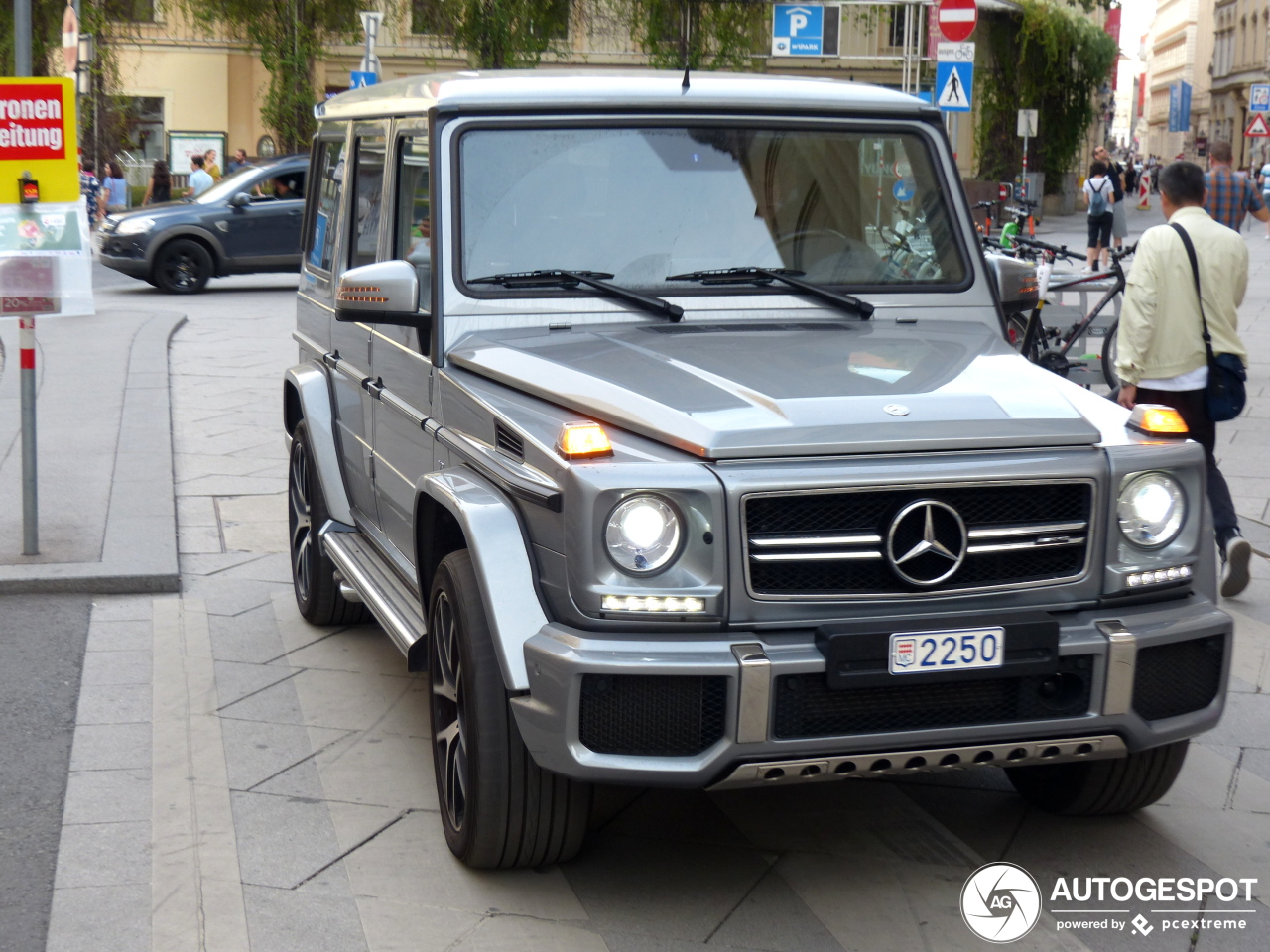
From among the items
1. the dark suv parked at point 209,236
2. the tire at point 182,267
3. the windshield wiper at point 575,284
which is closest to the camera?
the windshield wiper at point 575,284

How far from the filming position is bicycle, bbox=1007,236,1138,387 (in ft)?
38.3

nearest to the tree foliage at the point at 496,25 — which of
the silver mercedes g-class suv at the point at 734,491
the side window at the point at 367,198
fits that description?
the side window at the point at 367,198

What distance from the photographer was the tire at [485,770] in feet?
12.3

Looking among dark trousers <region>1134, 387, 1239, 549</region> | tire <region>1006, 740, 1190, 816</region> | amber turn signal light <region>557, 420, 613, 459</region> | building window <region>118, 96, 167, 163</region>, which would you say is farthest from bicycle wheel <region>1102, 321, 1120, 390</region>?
building window <region>118, 96, 167, 163</region>

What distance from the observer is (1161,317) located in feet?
21.8

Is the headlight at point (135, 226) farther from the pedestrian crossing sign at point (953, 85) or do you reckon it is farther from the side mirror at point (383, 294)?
the side mirror at point (383, 294)

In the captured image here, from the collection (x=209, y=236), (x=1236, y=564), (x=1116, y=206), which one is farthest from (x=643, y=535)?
(x=1116, y=206)

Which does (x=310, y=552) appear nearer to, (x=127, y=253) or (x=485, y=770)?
(x=485, y=770)

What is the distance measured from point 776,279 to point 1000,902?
1.85 meters

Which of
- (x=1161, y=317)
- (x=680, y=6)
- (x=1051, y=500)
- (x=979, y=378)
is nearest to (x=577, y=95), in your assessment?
(x=979, y=378)

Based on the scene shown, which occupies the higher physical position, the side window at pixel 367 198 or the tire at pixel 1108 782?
the side window at pixel 367 198

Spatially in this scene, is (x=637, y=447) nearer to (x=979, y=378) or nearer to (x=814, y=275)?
(x=979, y=378)

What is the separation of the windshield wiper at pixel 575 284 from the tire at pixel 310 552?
1.70 meters

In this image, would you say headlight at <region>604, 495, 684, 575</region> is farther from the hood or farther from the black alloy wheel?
the black alloy wheel
